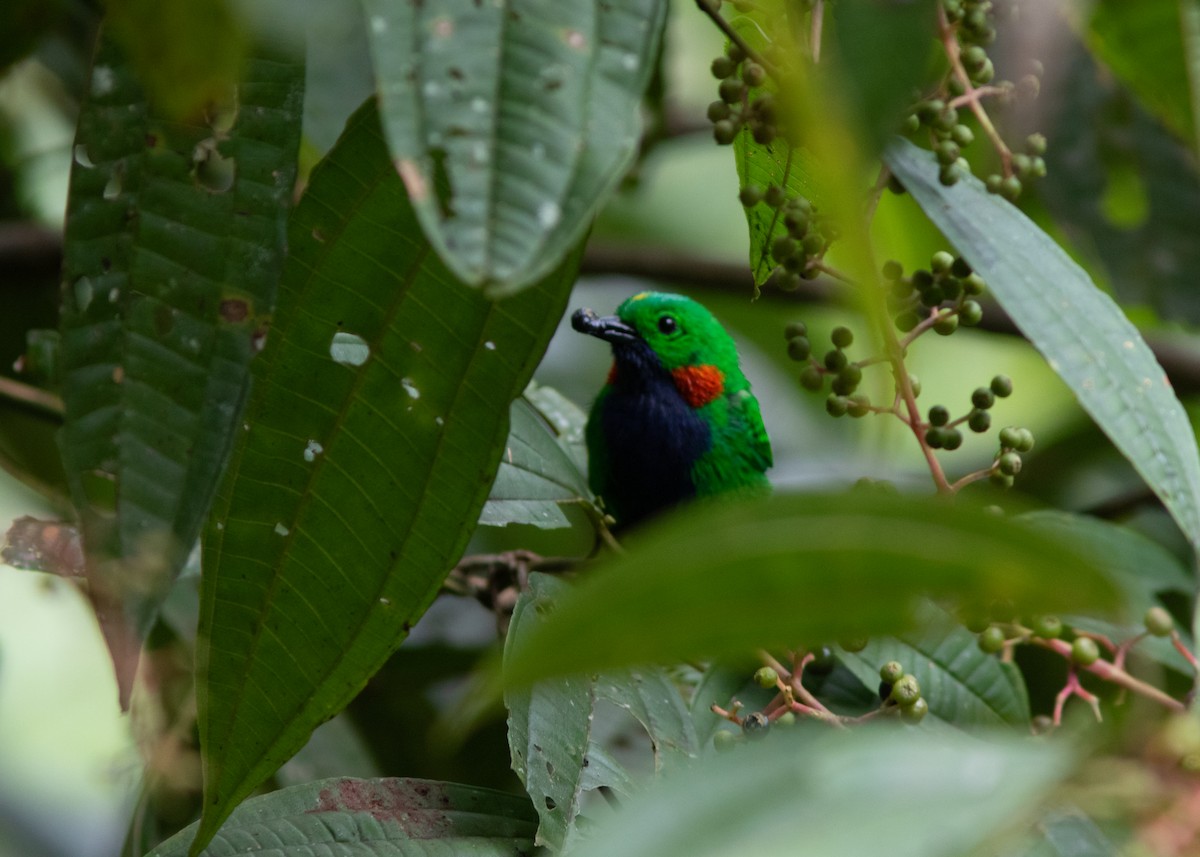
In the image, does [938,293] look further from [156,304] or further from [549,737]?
[156,304]

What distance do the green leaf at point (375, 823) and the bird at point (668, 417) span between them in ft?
3.77

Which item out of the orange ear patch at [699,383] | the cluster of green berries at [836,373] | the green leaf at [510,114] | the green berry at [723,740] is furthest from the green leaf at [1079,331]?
the orange ear patch at [699,383]

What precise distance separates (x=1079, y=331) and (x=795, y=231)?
0.37 m

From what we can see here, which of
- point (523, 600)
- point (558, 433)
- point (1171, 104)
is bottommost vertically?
point (558, 433)

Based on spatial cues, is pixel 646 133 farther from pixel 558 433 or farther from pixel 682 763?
pixel 682 763

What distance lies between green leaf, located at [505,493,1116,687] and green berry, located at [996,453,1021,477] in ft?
3.15

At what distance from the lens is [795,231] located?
1.50 meters

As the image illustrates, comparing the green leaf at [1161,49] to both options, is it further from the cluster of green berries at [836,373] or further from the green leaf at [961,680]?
the green leaf at [961,680]

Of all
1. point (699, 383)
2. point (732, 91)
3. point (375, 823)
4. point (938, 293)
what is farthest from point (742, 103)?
point (699, 383)

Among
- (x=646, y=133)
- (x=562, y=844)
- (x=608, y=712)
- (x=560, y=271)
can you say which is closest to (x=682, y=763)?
(x=562, y=844)

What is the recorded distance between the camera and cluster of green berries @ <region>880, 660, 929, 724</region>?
158cm

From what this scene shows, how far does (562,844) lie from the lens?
4.55 feet

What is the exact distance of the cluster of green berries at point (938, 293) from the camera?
159 cm

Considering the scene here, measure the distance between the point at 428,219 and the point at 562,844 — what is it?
0.80 meters
